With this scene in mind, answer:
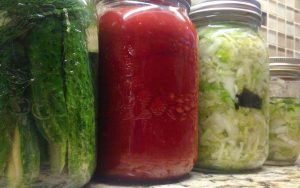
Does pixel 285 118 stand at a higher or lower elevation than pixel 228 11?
lower

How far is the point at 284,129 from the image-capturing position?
2.22ft

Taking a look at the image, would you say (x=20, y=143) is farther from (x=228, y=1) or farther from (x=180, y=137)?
(x=228, y=1)

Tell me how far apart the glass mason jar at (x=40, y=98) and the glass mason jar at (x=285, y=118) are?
16.3 inches

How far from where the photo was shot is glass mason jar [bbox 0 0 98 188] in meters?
0.36

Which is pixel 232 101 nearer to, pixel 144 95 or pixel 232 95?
pixel 232 95

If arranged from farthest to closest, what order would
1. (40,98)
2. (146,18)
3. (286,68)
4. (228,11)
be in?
1. (286,68)
2. (228,11)
3. (146,18)
4. (40,98)

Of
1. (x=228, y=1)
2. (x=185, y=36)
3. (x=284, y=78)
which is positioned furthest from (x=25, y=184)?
(x=284, y=78)

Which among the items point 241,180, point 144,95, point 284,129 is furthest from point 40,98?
point 284,129

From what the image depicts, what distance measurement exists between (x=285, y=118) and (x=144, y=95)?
13.5 inches

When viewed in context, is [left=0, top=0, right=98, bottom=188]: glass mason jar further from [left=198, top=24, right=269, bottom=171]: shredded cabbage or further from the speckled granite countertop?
[left=198, top=24, right=269, bottom=171]: shredded cabbage

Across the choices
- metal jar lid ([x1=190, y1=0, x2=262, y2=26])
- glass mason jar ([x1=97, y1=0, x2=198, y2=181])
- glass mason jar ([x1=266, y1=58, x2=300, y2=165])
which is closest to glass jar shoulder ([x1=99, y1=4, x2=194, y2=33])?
glass mason jar ([x1=97, y1=0, x2=198, y2=181])

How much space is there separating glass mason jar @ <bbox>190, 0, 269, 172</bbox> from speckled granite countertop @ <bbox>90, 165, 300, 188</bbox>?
0.02 m

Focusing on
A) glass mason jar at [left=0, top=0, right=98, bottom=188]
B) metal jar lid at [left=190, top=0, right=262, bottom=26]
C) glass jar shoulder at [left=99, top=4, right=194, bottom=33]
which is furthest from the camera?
metal jar lid at [left=190, top=0, right=262, bottom=26]

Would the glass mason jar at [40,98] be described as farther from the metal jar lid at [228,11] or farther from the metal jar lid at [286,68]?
the metal jar lid at [286,68]
